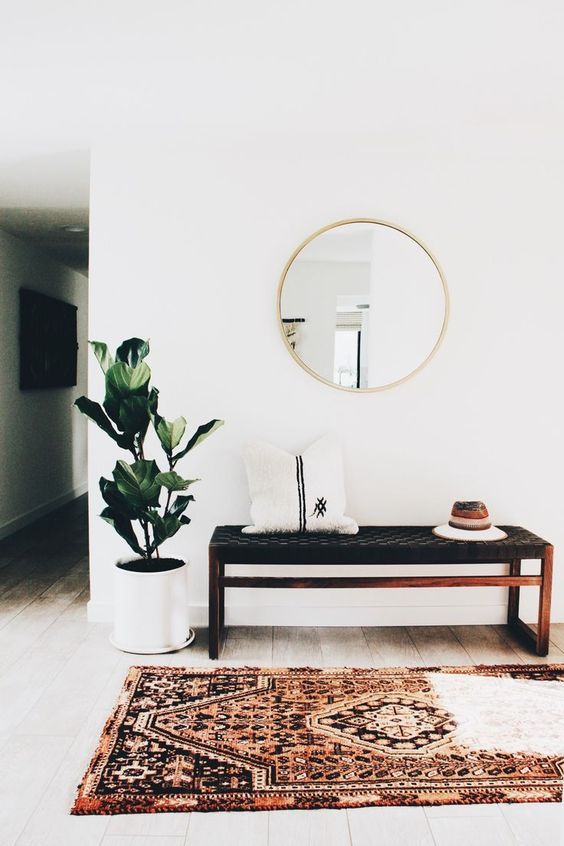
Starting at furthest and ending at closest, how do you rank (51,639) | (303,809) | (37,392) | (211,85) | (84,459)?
(84,459)
(37,392)
(51,639)
(211,85)
(303,809)

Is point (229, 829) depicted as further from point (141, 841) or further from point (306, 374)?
point (306, 374)

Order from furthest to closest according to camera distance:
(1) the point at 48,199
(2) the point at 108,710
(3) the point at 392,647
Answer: (1) the point at 48,199 < (3) the point at 392,647 < (2) the point at 108,710

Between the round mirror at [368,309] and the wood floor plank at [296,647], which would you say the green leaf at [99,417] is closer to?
the round mirror at [368,309]

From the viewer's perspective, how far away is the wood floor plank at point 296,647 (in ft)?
10.0

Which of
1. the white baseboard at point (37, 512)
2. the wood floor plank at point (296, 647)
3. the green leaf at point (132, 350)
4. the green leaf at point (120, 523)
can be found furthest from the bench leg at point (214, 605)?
the white baseboard at point (37, 512)

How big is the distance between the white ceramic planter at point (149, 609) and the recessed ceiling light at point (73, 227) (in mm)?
3003

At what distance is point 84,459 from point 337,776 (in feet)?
19.4

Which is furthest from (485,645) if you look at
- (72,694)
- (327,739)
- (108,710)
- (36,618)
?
(36,618)

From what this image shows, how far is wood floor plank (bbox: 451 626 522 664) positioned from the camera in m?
3.12

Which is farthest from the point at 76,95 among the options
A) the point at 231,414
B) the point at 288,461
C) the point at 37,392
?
the point at 37,392

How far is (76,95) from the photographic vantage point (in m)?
2.84

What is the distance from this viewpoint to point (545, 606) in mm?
3145

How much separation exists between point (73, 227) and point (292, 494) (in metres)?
3.12

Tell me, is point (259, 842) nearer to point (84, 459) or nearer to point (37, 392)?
point (37, 392)
